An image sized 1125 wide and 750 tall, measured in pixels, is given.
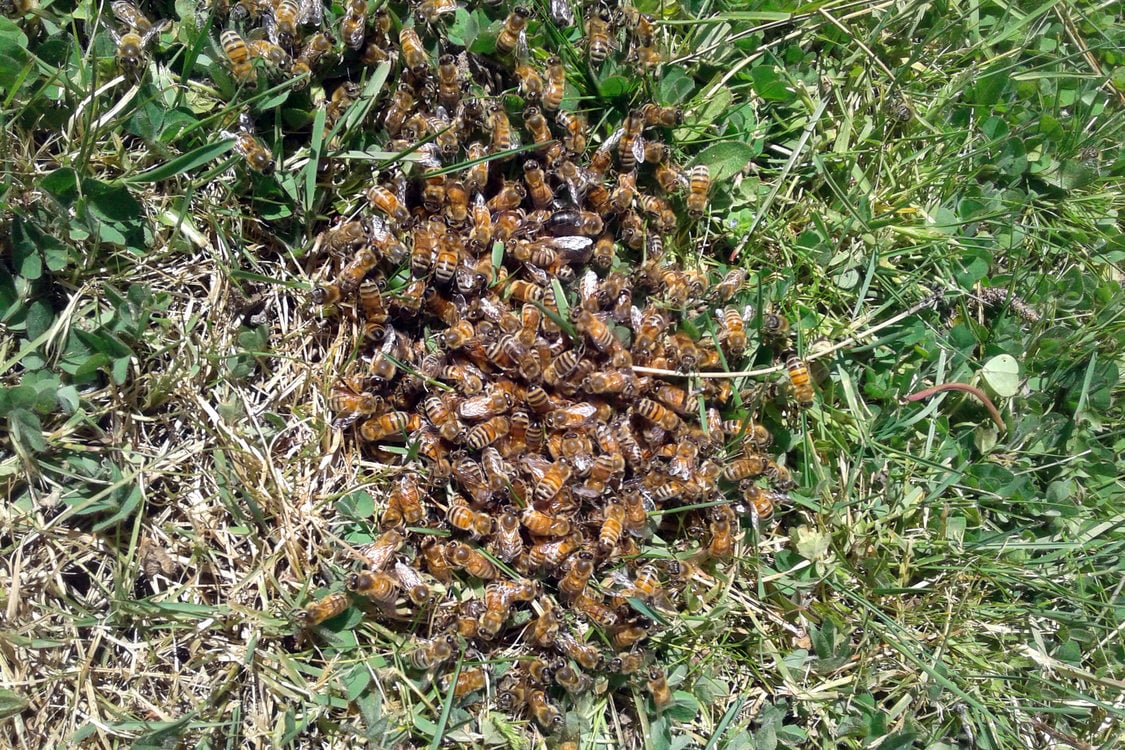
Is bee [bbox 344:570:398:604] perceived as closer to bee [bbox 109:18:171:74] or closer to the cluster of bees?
the cluster of bees

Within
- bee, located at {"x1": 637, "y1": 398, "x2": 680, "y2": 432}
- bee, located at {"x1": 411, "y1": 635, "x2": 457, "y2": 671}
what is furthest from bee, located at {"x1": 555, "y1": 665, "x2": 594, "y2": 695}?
bee, located at {"x1": 637, "y1": 398, "x2": 680, "y2": 432}

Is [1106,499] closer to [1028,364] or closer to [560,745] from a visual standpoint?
[1028,364]

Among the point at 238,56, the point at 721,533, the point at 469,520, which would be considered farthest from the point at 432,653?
the point at 238,56

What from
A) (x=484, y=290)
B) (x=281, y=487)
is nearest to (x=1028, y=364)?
(x=484, y=290)

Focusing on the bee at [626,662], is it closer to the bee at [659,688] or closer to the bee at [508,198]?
the bee at [659,688]

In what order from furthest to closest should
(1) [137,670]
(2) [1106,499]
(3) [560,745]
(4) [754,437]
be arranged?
(2) [1106,499] → (4) [754,437] → (3) [560,745] → (1) [137,670]
